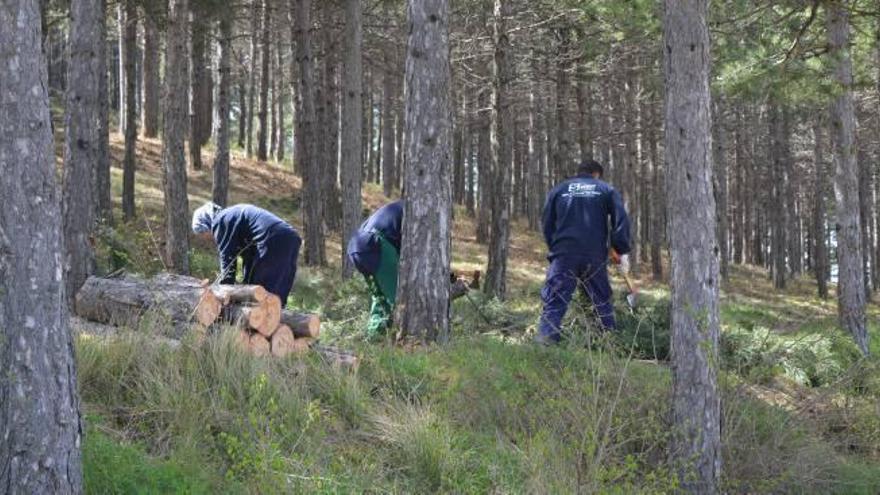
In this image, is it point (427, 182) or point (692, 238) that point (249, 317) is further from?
point (692, 238)

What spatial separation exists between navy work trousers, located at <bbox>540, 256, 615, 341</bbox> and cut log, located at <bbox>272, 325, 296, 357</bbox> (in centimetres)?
258

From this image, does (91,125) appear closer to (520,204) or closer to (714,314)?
(714,314)

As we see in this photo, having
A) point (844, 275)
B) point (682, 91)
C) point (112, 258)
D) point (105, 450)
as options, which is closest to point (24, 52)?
point (105, 450)

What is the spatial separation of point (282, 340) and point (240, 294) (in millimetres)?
513

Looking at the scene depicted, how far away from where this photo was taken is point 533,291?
1811cm

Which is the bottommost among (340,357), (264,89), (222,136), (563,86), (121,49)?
(340,357)

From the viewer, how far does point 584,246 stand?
8828 mm

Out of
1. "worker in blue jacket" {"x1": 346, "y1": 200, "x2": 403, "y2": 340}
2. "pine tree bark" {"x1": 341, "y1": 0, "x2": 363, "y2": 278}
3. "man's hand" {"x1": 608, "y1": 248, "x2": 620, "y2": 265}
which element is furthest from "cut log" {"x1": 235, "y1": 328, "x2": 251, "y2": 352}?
"pine tree bark" {"x1": 341, "y1": 0, "x2": 363, "y2": 278}

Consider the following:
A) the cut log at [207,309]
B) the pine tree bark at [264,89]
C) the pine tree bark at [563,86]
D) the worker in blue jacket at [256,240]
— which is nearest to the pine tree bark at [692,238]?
the cut log at [207,309]

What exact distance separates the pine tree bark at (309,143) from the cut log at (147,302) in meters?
8.23

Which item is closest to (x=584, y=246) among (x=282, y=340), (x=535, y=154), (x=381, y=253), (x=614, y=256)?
(x=614, y=256)

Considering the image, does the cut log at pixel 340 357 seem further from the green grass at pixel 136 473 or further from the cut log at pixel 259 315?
the green grass at pixel 136 473

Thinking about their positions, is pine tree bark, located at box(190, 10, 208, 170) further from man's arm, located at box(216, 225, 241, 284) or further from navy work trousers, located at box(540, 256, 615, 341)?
navy work trousers, located at box(540, 256, 615, 341)

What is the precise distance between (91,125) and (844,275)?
Result: 9927 mm
